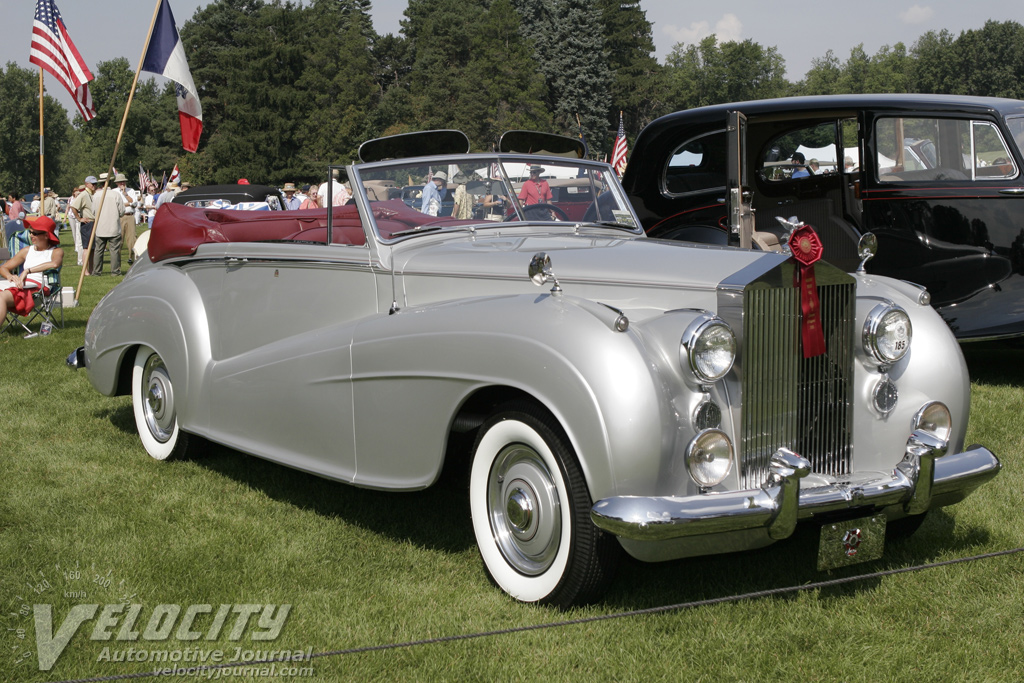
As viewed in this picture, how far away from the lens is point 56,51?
38.2 feet

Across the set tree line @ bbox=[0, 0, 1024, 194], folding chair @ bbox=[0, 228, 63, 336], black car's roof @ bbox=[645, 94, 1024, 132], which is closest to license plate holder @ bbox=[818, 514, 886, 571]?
black car's roof @ bbox=[645, 94, 1024, 132]

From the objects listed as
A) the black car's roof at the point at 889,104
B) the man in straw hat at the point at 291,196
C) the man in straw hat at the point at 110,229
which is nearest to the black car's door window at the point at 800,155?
the black car's roof at the point at 889,104

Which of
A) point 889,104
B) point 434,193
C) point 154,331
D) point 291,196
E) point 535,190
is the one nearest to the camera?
point 434,193

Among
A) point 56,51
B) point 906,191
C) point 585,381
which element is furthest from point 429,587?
point 56,51

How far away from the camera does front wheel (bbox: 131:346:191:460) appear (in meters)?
5.16

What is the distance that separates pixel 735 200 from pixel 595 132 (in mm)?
67136

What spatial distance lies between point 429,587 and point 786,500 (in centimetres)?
138

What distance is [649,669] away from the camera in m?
2.81

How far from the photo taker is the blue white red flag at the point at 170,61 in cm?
1080

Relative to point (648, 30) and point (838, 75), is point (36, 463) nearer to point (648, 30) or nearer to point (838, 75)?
point (648, 30)

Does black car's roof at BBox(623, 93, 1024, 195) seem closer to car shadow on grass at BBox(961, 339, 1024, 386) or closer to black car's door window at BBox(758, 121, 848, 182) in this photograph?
black car's door window at BBox(758, 121, 848, 182)

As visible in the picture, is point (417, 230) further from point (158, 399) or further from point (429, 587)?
point (158, 399)

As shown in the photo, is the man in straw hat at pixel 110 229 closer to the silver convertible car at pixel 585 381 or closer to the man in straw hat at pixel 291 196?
the man in straw hat at pixel 291 196

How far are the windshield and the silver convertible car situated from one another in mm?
14
